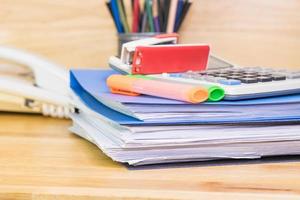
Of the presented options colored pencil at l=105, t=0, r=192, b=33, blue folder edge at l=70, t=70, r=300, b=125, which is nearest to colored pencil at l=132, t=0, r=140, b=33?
colored pencil at l=105, t=0, r=192, b=33

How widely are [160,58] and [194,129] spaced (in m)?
0.13

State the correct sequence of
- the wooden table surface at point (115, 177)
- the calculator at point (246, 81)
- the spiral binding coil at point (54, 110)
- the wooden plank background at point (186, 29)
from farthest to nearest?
the wooden plank background at point (186, 29) → the spiral binding coil at point (54, 110) → the calculator at point (246, 81) → the wooden table surface at point (115, 177)

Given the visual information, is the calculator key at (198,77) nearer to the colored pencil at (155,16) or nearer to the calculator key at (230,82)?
the calculator key at (230,82)

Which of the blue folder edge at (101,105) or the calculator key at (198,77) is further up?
the calculator key at (198,77)

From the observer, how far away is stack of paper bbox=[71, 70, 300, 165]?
1.79 feet

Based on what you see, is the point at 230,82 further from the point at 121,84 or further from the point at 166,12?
the point at 166,12

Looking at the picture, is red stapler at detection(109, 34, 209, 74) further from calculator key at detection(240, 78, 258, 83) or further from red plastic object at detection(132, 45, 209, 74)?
calculator key at detection(240, 78, 258, 83)

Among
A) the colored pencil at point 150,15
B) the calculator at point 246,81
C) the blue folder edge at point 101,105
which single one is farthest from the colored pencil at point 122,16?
the calculator at point 246,81

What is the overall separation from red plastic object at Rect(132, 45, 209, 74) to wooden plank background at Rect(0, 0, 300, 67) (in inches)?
9.7

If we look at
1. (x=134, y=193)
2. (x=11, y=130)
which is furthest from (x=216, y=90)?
(x=11, y=130)

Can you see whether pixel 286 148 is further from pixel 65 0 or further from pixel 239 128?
pixel 65 0

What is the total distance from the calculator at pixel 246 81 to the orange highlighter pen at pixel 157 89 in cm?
3

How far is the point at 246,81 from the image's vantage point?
0.58 meters

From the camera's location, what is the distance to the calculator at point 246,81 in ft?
1.87
